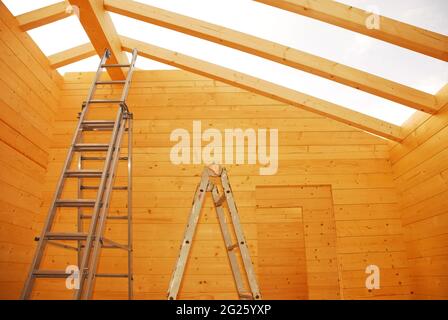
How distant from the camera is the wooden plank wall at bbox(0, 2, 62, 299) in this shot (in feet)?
12.8

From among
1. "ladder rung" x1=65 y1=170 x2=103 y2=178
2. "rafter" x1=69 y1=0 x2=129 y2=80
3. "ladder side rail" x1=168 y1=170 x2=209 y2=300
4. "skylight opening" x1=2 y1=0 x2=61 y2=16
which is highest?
"skylight opening" x1=2 y1=0 x2=61 y2=16

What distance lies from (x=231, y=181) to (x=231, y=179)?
0.03 meters

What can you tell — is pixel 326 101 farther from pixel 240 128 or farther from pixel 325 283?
pixel 325 283

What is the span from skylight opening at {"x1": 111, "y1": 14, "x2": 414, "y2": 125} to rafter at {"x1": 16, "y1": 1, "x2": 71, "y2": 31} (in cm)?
63

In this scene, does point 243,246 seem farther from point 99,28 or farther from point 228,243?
point 99,28

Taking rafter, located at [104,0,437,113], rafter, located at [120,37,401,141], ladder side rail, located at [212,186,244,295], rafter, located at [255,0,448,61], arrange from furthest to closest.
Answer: rafter, located at [120,37,401,141], rafter, located at [104,0,437,113], ladder side rail, located at [212,186,244,295], rafter, located at [255,0,448,61]

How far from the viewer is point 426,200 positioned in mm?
4039

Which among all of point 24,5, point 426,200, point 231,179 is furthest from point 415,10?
point 24,5

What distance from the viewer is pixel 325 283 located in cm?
486

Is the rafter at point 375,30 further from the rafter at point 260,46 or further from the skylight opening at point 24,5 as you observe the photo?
the skylight opening at point 24,5

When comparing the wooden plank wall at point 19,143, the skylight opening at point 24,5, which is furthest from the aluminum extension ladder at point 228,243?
the skylight opening at point 24,5

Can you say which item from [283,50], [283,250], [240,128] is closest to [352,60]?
[283,50]

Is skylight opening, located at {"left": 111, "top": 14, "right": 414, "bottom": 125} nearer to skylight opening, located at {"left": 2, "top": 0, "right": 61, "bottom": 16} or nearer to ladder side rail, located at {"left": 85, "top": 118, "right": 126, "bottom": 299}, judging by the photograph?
skylight opening, located at {"left": 2, "top": 0, "right": 61, "bottom": 16}

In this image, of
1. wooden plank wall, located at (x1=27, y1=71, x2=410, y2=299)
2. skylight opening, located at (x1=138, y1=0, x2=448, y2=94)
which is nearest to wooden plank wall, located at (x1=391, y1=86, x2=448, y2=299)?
wooden plank wall, located at (x1=27, y1=71, x2=410, y2=299)
